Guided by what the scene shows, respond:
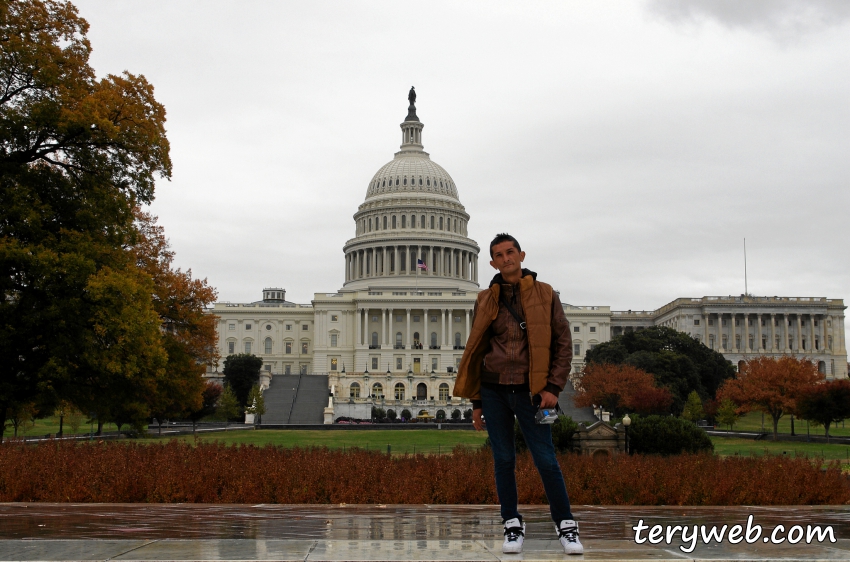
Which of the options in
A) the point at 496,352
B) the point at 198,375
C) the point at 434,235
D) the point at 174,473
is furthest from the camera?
the point at 434,235

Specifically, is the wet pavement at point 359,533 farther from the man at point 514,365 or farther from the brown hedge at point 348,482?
the brown hedge at point 348,482

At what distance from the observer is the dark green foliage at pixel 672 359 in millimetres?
90500

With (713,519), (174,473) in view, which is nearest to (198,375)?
(174,473)

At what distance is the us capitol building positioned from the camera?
133625 mm

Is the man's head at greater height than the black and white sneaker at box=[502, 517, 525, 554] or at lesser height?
greater

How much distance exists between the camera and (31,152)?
27219 mm

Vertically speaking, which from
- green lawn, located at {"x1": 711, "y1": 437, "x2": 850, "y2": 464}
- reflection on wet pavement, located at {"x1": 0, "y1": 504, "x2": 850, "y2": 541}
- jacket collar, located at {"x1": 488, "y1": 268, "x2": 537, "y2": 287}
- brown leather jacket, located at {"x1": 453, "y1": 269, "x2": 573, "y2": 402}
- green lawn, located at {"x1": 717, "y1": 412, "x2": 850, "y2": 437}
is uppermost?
jacket collar, located at {"x1": 488, "y1": 268, "x2": 537, "y2": 287}

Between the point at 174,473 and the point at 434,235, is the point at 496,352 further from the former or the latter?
the point at 434,235

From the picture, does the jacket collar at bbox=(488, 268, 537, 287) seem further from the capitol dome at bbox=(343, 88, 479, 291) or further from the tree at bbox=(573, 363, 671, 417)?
the capitol dome at bbox=(343, 88, 479, 291)

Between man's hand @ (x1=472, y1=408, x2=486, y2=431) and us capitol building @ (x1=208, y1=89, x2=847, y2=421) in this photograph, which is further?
us capitol building @ (x1=208, y1=89, x2=847, y2=421)

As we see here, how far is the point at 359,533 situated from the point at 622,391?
71492 mm

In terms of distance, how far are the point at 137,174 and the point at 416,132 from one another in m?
135

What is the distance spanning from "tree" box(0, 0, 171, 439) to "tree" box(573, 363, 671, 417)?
185ft

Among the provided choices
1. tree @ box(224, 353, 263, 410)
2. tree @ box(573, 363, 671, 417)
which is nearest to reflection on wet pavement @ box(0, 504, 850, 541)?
tree @ box(573, 363, 671, 417)
